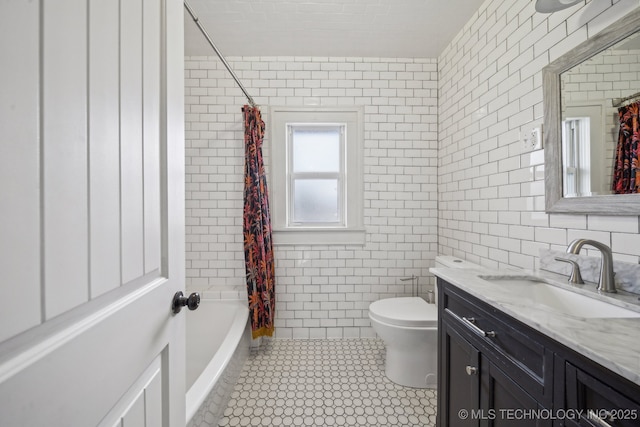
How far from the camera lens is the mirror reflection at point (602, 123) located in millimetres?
981

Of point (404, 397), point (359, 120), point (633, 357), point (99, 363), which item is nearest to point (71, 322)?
point (99, 363)

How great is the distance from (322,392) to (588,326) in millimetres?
1518

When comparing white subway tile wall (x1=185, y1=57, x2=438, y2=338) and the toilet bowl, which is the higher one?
white subway tile wall (x1=185, y1=57, x2=438, y2=338)

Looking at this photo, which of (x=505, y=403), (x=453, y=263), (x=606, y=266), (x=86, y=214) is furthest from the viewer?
(x=453, y=263)

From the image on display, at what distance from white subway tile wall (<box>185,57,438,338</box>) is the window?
0.09 m

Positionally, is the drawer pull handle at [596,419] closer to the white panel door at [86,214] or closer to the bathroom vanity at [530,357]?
the bathroom vanity at [530,357]

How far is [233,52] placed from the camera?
7.48 ft

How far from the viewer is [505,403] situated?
33.5 inches

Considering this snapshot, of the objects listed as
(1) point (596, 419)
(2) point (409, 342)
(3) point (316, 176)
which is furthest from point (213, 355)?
(1) point (596, 419)

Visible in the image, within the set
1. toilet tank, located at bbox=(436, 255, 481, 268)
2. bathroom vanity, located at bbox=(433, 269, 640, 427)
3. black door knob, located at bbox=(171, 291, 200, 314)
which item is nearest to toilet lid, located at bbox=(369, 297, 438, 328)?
toilet tank, located at bbox=(436, 255, 481, 268)

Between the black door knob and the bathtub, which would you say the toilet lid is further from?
the black door knob

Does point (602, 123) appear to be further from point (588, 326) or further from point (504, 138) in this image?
point (588, 326)

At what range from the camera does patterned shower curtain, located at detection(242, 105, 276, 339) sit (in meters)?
2.10

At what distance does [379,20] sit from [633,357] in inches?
86.8
